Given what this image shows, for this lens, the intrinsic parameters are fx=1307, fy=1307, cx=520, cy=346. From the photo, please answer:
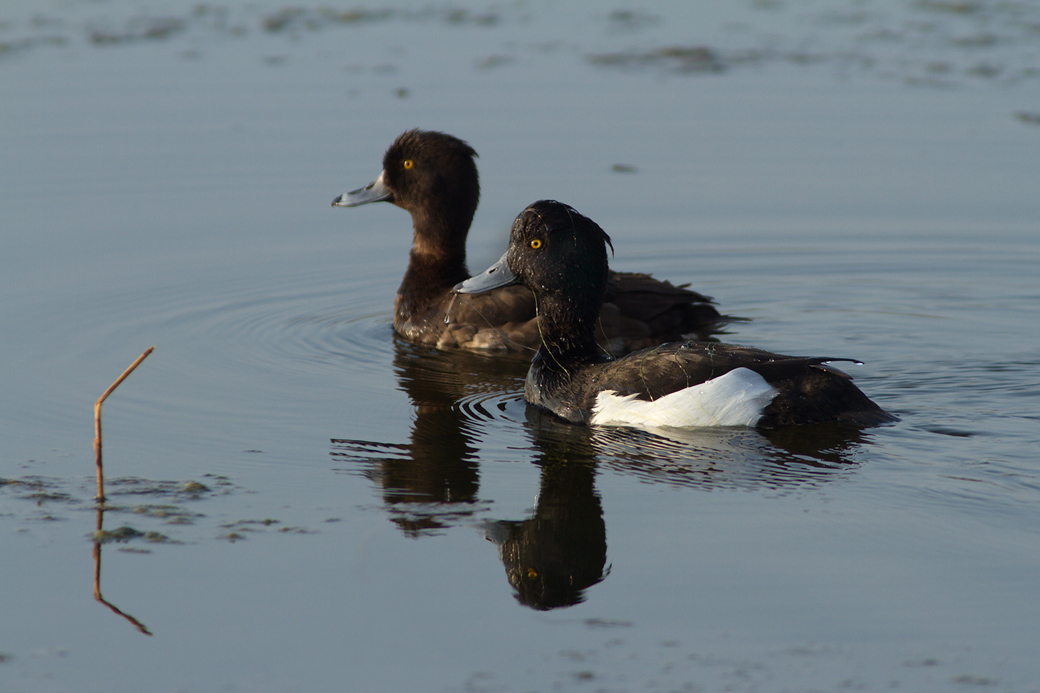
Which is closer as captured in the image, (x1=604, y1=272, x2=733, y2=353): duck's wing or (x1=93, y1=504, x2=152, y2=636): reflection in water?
(x1=93, y1=504, x2=152, y2=636): reflection in water

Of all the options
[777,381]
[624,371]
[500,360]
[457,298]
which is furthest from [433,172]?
[777,381]

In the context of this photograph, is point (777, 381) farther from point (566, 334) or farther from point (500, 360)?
point (500, 360)

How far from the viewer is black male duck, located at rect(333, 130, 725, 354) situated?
8.66 metres

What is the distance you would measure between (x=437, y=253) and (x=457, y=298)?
2.11 ft

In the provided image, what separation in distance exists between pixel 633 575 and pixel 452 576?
71cm

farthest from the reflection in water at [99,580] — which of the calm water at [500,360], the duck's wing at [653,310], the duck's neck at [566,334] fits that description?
the duck's wing at [653,310]

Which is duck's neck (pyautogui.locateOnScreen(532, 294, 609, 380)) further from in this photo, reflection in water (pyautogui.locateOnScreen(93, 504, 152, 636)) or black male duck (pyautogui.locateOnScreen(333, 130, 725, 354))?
reflection in water (pyautogui.locateOnScreen(93, 504, 152, 636))

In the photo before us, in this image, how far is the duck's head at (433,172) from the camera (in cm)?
955

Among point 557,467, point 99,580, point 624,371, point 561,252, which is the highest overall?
point 561,252

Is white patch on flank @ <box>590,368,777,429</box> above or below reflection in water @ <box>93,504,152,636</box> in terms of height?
above

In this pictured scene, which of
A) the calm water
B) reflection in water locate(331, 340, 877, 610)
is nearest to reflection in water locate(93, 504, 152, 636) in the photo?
the calm water

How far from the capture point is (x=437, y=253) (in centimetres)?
952

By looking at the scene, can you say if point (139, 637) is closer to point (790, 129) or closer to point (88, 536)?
point (88, 536)

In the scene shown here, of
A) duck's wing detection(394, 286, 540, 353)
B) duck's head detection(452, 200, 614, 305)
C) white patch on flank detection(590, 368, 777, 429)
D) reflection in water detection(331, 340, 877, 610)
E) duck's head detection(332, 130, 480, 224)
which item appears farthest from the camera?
duck's head detection(332, 130, 480, 224)
